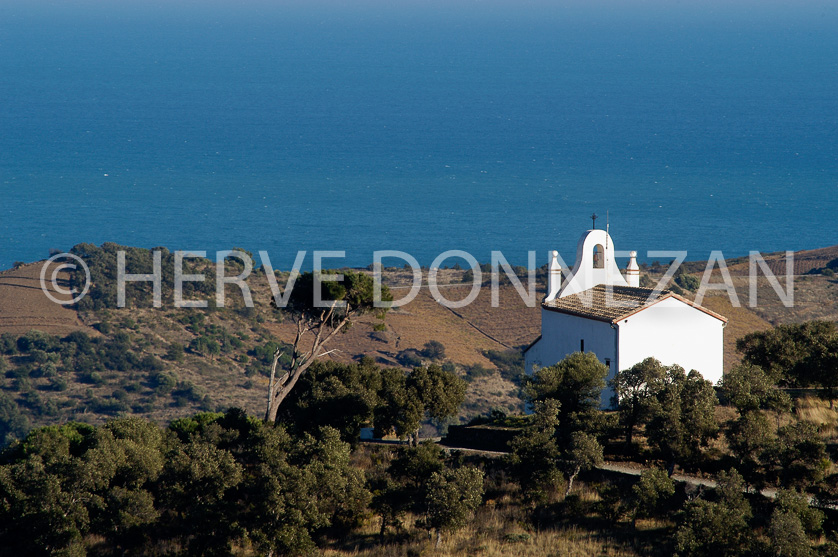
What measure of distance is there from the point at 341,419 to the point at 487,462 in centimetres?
409

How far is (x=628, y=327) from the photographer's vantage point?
2844cm

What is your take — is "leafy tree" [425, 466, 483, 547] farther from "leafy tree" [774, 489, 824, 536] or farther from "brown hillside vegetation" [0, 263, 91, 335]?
"brown hillside vegetation" [0, 263, 91, 335]

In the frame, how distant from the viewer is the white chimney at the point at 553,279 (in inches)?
1247

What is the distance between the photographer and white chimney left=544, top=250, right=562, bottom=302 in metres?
31.7

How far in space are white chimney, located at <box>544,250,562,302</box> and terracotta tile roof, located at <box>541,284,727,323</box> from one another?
1.55 feet

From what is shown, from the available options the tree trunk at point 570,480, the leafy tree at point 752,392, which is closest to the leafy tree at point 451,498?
the tree trunk at point 570,480

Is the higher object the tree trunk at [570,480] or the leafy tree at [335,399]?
the leafy tree at [335,399]

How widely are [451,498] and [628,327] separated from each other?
749 centimetres

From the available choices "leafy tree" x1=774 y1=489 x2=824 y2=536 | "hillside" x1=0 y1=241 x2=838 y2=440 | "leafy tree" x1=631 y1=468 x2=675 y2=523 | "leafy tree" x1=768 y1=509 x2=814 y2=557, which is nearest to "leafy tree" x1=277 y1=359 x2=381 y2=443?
"leafy tree" x1=631 y1=468 x2=675 y2=523

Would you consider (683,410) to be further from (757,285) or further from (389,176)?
(389,176)

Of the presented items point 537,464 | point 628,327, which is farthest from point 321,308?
point 537,464

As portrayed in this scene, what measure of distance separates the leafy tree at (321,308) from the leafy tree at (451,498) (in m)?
7.11

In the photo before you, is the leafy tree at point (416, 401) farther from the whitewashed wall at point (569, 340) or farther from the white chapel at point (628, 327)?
the whitewashed wall at point (569, 340)

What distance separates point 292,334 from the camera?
64.8 metres
